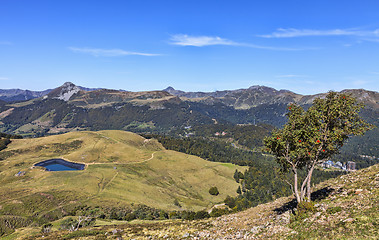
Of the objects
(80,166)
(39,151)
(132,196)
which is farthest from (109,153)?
(132,196)

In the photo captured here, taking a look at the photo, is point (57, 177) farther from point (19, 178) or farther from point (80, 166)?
point (80, 166)

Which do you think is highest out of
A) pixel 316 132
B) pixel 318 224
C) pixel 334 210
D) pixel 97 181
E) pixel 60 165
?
pixel 316 132

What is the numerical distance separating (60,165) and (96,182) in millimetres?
53528

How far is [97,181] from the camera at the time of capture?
119 metres

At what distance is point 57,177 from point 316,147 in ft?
427

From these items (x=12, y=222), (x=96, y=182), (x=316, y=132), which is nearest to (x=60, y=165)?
(x=96, y=182)

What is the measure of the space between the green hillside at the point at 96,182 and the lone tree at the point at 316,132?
270 feet

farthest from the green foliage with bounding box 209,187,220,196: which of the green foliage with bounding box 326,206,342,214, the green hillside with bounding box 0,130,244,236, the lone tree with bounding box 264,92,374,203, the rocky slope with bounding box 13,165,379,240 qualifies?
the green foliage with bounding box 326,206,342,214

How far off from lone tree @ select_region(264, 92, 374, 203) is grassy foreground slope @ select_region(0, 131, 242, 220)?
83754 millimetres

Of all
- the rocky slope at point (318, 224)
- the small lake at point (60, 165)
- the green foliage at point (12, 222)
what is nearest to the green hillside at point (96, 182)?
the green foliage at point (12, 222)

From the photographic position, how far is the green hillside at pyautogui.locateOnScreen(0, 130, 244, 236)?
289 ft

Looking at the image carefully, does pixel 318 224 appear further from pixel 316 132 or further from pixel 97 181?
pixel 97 181

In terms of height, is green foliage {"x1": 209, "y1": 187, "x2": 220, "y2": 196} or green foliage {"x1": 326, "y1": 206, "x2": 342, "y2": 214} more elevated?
green foliage {"x1": 326, "y1": 206, "x2": 342, "y2": 214}

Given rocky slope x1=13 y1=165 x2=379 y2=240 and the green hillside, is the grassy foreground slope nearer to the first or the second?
the green hillside
